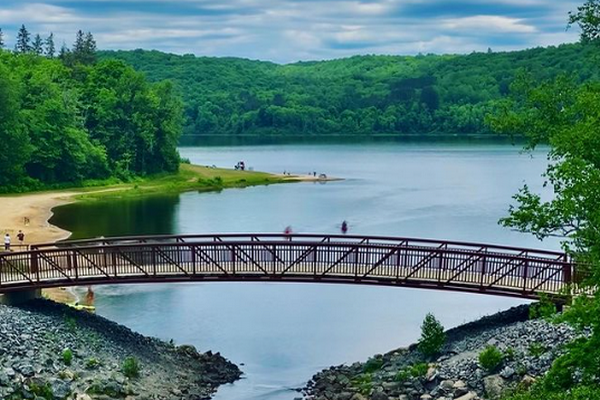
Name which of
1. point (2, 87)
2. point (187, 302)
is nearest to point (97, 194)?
point (2, 87)

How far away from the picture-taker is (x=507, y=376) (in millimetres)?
26969

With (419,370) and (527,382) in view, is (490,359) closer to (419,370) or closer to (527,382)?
(527,382)

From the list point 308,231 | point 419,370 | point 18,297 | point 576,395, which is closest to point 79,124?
point 308,231

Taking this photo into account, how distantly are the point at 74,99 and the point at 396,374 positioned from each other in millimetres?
75500

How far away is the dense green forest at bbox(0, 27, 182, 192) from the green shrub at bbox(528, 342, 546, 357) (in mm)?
68164

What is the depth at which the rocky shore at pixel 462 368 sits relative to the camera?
89.0ft

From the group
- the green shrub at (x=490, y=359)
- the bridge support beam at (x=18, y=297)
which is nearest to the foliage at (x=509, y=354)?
the green shrub at (x=490, y=359)

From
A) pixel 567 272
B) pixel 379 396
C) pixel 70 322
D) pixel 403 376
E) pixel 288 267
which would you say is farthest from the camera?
pixel 288 267

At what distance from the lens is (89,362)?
3000 centimetres

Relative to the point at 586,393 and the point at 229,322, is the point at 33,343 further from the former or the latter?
the point at 586,393

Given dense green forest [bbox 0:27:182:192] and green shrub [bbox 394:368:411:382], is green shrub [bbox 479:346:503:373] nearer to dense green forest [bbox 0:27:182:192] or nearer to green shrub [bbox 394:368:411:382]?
green shrub [bbox 394:368:411:382]

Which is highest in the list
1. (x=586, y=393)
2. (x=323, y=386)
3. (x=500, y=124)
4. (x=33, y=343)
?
(x=500, y=124)

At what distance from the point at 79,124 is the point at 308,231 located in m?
44.9

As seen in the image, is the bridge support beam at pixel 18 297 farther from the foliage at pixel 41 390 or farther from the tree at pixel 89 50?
the tree at pixel 89 50
